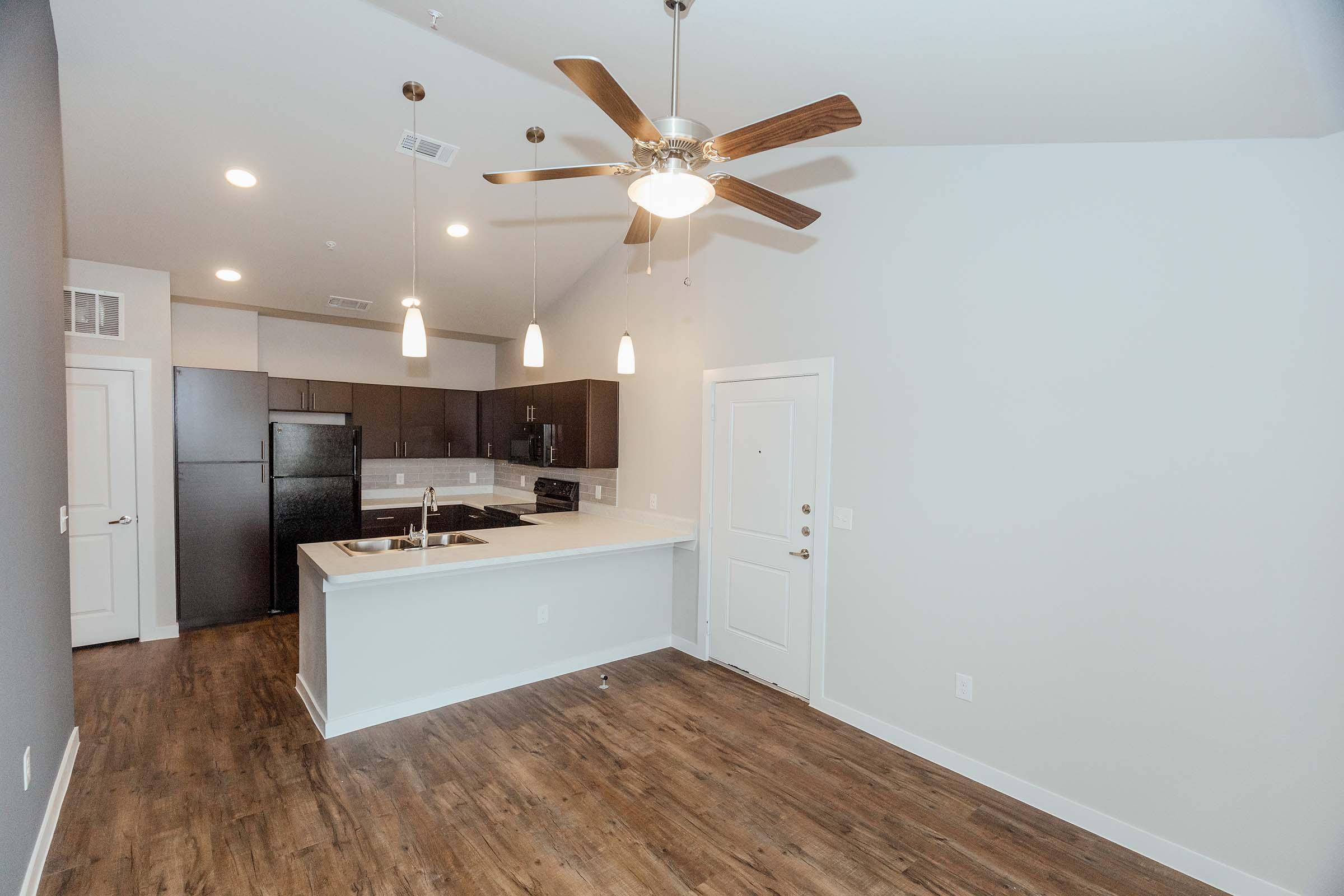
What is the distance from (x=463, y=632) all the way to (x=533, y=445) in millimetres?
2116

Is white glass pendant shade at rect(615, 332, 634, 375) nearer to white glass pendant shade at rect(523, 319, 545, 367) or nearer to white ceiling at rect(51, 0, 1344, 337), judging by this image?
white glass pendant shade at rect(523, 319, 545, 367)

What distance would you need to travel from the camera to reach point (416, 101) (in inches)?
124

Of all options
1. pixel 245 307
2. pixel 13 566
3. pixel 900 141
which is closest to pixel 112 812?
pixel 13 566

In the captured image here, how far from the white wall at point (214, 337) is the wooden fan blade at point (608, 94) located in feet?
15.6

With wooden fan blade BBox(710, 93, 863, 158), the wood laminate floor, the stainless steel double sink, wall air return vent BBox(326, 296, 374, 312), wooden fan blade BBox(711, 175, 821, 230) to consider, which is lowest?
the wood laminate floor

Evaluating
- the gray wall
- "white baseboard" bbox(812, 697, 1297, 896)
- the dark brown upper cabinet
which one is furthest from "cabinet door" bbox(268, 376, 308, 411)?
"white baseboard" bbox(812, 697, 1297, 896)

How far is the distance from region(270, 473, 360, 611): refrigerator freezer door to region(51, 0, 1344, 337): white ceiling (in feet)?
5.36

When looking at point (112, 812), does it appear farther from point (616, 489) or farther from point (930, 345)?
point (930, 345)

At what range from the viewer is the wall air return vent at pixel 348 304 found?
5.19 meters

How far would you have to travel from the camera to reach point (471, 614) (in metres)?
3.66

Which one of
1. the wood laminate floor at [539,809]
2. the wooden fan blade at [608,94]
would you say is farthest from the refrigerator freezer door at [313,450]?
the wooden fan blade at [608,94]

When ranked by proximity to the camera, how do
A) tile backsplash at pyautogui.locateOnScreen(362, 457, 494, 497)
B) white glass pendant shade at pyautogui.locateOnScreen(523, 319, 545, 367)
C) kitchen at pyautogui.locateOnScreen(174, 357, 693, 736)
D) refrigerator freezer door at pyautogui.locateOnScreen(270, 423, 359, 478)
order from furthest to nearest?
1. tile backsplash at pyautogui.locateOnScreen(362, 457, 494, 497)
2. refrigerator freezer door at pyautogui.locateOnScreen(270, 423, 359, 478)
3. kitchen at pyautogui.locateOnScreen(174, 357, 693, 736)
4. white glass pendant shade at pyautogui.locateOnScreen(523, 319, 545, 367)

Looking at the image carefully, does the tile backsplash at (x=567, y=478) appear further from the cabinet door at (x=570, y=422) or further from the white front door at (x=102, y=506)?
the white front door at (x=102, y=506)

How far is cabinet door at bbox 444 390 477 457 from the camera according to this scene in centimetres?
636
